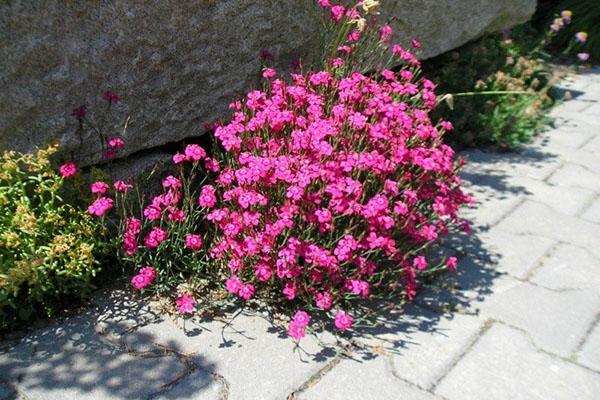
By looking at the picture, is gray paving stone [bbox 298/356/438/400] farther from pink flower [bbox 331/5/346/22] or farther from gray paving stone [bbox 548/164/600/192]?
gray paving stone [bbox 548/164/600/192]

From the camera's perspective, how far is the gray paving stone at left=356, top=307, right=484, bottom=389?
2.79 m

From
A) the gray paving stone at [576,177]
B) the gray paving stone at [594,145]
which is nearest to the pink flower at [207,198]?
the gray paving stone at [576,177]

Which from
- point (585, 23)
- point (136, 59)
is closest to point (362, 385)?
point (136, 59)

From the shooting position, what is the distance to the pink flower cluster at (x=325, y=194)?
111 inches

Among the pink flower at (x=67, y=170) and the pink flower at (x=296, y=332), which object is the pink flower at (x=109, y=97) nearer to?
the pink flower at (x=67, y=170)

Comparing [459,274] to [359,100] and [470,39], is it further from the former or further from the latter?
[470,39]

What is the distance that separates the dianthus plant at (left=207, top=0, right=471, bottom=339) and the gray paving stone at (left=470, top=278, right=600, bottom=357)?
0.37 m

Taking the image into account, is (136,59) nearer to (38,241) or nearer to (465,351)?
(38,241)

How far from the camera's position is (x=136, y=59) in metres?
3.14

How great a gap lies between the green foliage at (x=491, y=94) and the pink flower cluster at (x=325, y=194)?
1888 mm

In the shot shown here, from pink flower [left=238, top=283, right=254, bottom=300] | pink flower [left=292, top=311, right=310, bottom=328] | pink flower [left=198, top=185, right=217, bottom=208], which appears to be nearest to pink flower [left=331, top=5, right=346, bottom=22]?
pink flower [left=198, top=185, right=217, bottom=208]

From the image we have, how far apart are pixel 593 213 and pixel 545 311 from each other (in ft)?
4.00

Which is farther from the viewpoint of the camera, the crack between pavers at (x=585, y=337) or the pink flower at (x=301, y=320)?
the crack between pavers at (x=585, y=337)

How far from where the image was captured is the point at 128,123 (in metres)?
3.24
